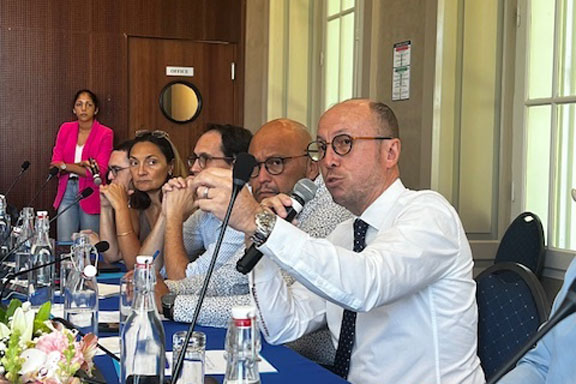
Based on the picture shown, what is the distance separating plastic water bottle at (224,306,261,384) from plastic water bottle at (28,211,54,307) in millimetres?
1553

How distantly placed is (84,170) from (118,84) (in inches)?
44.6

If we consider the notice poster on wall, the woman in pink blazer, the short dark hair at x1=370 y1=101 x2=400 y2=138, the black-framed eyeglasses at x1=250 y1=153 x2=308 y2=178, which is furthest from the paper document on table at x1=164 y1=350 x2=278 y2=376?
the woman in pink blazer

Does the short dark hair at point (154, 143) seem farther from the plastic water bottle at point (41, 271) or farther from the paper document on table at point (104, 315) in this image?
the paper document on table at point (104, 315)

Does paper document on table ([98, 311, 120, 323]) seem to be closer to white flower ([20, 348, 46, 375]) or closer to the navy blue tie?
the navy blue tie

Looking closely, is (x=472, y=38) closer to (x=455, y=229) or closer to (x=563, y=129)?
(x=563, y=129)

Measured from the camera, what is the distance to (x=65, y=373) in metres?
1.17

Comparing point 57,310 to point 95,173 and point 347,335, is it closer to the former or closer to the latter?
point 347,335

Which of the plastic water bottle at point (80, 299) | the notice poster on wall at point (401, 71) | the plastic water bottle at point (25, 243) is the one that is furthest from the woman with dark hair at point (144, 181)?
the plastic water bottle at point (80, 299)

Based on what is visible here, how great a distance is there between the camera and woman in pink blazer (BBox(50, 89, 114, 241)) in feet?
21.6

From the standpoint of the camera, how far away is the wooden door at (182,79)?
295 inches

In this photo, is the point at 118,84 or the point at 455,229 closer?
the point at 455,229

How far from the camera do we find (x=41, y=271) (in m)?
2.82

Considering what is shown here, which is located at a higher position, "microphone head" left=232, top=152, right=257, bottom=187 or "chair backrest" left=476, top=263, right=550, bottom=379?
"microphone head" left=232, top=152, right=257, bottom=187

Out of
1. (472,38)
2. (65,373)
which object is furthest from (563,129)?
(65,373)
